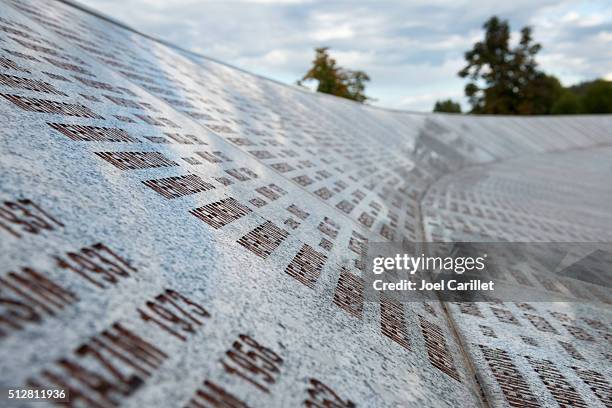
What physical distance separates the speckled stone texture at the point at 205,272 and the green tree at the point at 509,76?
39.2 meters

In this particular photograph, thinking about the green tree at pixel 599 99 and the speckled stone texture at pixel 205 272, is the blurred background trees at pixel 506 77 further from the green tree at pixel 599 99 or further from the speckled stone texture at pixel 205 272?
the speckled stone texture at pixel 205 272

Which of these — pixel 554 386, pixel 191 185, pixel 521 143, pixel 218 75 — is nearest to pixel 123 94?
pixel 191 185

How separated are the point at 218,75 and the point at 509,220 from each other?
4.89m

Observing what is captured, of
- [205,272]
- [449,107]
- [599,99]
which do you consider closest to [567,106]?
[599,99]

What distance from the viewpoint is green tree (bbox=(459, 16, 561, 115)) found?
128 feet

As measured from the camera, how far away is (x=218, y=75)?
709 centimetres

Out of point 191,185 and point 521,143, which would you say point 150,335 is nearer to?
point 191,185

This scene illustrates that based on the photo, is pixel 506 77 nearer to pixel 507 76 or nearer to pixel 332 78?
pixel 507 76

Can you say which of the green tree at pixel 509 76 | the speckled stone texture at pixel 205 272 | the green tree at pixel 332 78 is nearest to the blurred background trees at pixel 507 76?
the green tree at pixel 509 76

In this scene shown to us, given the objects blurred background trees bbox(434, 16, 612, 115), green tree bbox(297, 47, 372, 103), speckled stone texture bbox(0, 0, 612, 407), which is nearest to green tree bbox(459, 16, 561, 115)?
blurred background trees bbox(434, 16, 612, 115)

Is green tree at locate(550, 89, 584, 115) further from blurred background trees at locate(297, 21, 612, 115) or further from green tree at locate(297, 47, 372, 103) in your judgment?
green tree at locate(297, 47, 372, 103)

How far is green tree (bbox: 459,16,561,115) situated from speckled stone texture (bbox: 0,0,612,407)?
39186 millimetres

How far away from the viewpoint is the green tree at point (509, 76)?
3894cm

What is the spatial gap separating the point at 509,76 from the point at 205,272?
144 ft
